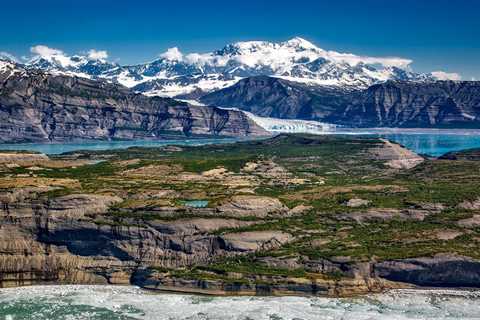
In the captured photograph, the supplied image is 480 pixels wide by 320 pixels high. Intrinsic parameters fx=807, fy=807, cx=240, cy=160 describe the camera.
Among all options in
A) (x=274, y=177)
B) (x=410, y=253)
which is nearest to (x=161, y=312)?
(x=410, y=253)

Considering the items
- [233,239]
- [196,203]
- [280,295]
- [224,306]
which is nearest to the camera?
[224,306]

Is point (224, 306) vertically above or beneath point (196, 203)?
beneath

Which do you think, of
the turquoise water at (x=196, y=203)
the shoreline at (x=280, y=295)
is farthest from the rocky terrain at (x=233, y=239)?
the shoreline at (x=280, y=295)

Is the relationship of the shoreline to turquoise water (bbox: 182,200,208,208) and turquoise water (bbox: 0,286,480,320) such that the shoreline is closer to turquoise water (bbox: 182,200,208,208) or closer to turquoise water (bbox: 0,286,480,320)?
turquoise water (bbox: 0,286,480,320)

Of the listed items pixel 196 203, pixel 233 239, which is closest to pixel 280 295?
pixel 233 239

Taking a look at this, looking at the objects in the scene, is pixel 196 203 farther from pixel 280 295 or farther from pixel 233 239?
pixel 280 295

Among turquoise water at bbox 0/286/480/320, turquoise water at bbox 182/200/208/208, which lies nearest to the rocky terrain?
turquoise water at bbox 182/200/208/208

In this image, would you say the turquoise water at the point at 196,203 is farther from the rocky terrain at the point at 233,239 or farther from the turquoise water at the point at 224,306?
the turquoise water at the point at 224,306

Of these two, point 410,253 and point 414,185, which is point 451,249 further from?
point 414,185
